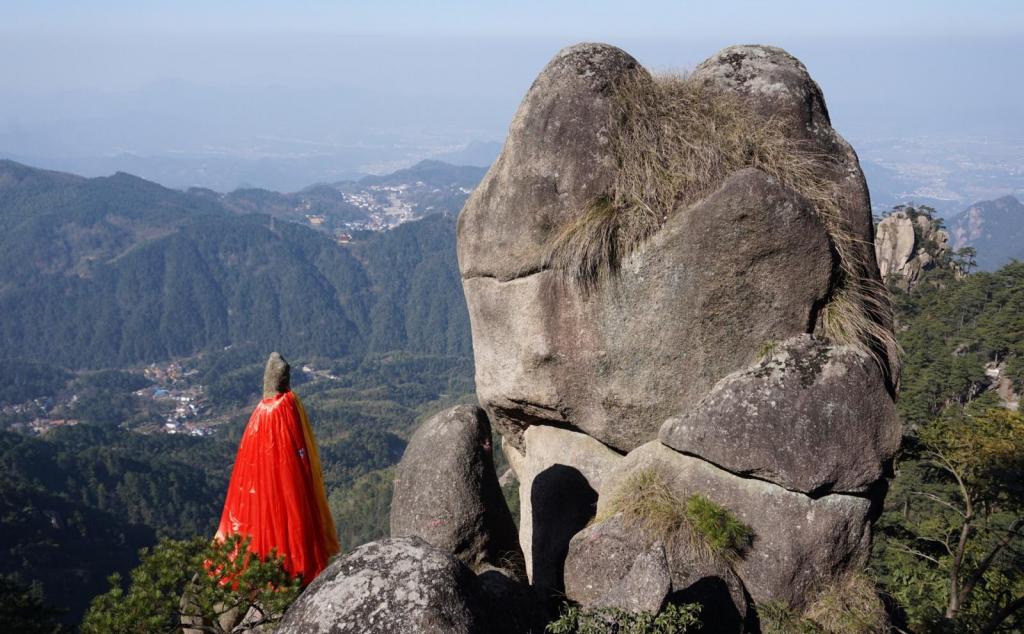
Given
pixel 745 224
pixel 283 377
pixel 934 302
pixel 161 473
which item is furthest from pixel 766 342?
pixel 161 473

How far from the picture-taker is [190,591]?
6.82 meters

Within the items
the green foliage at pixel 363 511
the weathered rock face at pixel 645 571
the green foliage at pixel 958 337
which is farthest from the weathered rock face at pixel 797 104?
the green foliage at pixel 363 511

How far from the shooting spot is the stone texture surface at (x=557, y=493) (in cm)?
950

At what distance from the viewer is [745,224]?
8.43 metres

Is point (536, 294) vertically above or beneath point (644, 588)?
above

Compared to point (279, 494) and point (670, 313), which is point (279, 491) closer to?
point (279, 494)

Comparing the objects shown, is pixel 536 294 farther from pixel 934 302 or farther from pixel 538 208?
pixel 934 302

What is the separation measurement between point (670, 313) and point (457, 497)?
11.1 feet

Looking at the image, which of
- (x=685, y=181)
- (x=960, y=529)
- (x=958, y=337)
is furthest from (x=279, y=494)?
(x=958, y=337)

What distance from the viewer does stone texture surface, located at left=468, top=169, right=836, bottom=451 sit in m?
8.49

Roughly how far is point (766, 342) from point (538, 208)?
3.14 metres

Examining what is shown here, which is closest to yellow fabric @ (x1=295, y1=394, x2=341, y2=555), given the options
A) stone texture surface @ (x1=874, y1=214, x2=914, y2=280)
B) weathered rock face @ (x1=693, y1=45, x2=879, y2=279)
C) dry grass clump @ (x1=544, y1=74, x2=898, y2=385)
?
dry grass clump @ (x1=544, y1=74, x2=898, y2=385)

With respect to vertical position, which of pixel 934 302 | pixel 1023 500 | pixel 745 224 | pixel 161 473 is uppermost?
pixel 745 224

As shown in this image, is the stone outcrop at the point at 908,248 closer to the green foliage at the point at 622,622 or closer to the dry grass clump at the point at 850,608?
the dry grass clump at the point at 850,608
